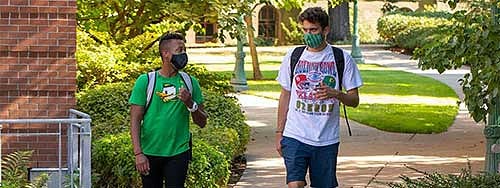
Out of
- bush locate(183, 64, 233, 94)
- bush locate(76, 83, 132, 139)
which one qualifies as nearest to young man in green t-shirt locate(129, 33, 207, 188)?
bush locate(76, 83, 132, 139)

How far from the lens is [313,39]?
6.31 meters

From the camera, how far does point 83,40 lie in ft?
42.4

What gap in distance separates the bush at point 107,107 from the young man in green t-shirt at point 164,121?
3.35 meters

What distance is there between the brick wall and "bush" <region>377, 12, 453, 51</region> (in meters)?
31.6

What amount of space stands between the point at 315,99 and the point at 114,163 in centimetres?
260

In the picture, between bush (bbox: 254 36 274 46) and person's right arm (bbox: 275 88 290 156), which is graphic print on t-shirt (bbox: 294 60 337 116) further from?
bush (bbox: 254 36 274 46)

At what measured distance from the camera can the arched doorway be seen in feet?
171

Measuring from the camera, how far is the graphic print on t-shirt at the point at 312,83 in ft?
Result: 20.8

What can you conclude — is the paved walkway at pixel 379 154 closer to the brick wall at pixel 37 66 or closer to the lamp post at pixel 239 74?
the brick wall at pixel 37 66

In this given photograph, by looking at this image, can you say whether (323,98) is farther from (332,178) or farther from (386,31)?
(386,31)

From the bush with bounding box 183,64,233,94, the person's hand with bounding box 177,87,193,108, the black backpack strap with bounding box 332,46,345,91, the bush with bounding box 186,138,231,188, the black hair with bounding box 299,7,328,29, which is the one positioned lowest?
the bush with bounding box 186,138,231,188

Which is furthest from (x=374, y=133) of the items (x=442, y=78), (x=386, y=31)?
(x=386, y=31)

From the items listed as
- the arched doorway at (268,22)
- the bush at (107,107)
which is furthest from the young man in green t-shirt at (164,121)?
the arched doorway at (268,22)

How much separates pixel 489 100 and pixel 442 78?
75.1 feet
